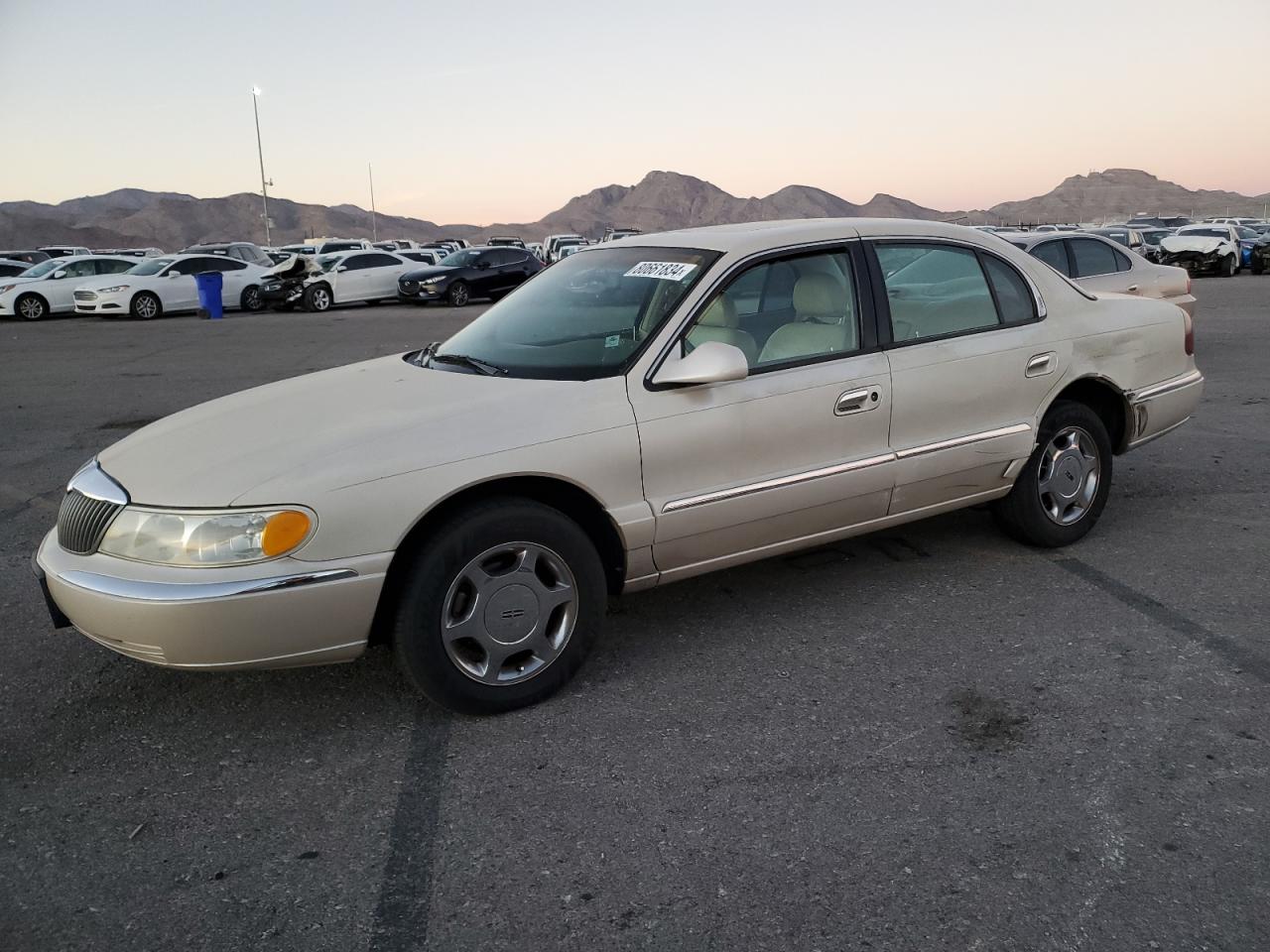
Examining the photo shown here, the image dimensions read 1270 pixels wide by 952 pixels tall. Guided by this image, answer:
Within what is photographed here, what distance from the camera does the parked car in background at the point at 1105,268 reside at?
407 inches

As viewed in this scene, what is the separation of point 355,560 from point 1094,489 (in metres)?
3.58

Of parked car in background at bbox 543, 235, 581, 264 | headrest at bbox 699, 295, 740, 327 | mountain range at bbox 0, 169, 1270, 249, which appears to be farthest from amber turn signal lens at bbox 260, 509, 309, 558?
mountain range at bbox 0, 169, 1270, 249

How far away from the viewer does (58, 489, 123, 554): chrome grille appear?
347cm

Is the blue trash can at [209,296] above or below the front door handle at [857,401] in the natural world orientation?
below

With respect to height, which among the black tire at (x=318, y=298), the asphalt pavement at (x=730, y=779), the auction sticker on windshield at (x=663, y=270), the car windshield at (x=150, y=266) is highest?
the auction sticker on windshield at (x=663, y=270)

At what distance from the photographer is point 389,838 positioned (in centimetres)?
295

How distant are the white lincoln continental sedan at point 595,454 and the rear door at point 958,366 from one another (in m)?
0.01

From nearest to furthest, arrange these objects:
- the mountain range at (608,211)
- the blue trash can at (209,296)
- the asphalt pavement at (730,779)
Answer: the asphalt pavement at (730,779) → the blue trash can at (209,296) → the mountain range at (608,211)

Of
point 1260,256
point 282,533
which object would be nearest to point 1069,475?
point 282,533

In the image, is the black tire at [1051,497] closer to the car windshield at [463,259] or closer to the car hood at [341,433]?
the car hood at [341,433]

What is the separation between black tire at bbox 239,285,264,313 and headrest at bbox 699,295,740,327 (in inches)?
917

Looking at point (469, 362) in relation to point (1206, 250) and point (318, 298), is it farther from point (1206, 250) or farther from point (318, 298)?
point (1206, 250)

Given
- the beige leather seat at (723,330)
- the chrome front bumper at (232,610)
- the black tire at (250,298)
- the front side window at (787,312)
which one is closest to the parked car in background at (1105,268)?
the front side window at (787,312)

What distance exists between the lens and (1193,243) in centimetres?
3011
